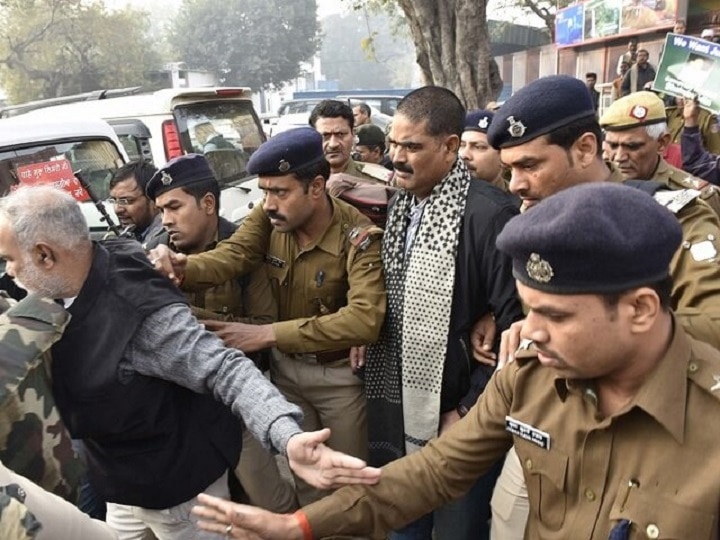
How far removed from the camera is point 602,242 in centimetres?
125

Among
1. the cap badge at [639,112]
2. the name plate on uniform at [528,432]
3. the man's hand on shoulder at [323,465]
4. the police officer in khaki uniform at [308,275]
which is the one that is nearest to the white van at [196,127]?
the police officer in khaki uniform at [308,275]

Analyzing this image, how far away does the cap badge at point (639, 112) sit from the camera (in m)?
3.19

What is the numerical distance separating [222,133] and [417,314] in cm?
452

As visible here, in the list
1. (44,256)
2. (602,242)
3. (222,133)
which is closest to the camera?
(602,242)

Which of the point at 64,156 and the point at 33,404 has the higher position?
the point at 64,156

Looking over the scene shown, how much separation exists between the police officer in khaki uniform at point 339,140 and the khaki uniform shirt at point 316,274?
65.7 inches

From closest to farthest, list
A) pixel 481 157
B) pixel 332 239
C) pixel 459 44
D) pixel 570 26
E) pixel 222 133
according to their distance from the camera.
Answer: pixel 332 239 → pixel 481 157 → pixel 222 133 → pixel 459 44 → pixel 570 26

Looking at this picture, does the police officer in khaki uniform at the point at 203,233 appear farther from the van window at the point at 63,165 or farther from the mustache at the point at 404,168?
the van window at the point at 63,165

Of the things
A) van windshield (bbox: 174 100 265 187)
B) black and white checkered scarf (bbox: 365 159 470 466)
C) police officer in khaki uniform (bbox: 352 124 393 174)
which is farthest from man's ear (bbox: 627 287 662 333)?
van windshield (bbox: 174 100 265 187)

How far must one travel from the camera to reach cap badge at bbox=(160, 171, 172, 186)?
2939 millimetres

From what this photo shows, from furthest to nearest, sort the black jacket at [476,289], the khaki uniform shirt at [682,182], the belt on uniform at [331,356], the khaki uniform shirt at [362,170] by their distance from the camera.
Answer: the khaki uniform shirt at [362,170], the khaki uniform shirt at [682,182], the belt on uniform at [331,356], the black jacket at [476,289]

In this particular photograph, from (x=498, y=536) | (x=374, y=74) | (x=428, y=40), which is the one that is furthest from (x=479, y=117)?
(x=374, y=74)

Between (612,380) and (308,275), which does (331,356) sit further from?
(612,380)

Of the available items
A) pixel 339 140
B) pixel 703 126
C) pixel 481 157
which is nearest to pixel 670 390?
pixel 481 157
